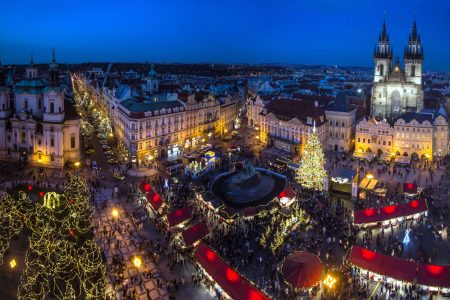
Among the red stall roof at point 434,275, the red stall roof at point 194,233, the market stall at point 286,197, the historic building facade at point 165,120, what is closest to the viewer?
the red stall roof at point 434,275

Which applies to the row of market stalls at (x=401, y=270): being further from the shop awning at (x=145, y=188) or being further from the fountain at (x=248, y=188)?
the shop awning at (x=145, y=188)

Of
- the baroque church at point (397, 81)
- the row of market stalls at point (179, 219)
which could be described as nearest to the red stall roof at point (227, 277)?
the row of market stalls at point (179, 219)

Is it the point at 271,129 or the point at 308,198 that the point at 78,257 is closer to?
the point at 308,198

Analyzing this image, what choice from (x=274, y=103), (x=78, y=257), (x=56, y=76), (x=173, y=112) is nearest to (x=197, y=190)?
(x=78, y=257)

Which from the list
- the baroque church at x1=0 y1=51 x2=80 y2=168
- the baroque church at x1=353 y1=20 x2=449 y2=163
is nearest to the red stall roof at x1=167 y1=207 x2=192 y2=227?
the baroque church at x1=0 y1=51 x2=80 y2=168

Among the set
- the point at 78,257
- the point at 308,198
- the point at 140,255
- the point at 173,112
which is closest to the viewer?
the point at 78,257

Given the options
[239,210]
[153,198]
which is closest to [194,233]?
[239,210]
